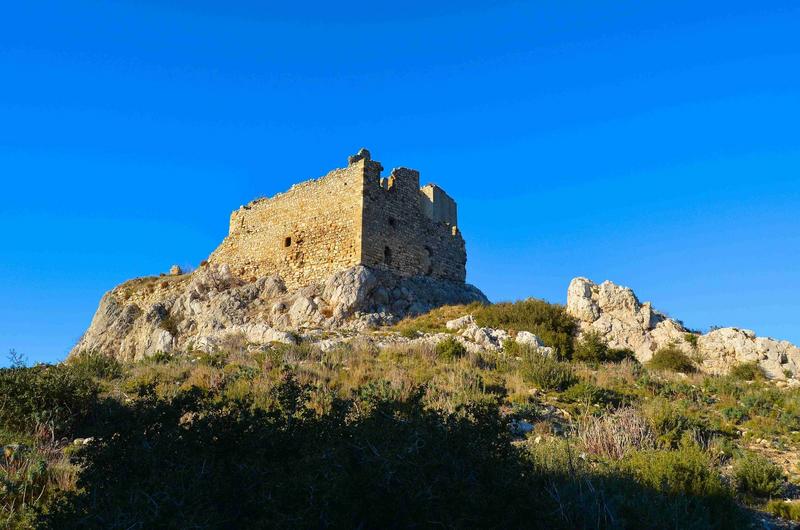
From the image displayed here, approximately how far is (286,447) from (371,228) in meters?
15.7

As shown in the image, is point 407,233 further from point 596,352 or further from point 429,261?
point 596,352

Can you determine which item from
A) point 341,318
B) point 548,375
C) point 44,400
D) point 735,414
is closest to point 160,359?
point 44,400

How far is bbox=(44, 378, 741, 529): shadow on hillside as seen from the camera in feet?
13.8

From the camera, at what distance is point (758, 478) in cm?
721

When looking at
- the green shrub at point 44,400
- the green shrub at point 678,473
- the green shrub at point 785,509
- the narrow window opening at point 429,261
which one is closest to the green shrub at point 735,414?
the green shrub at point 785,509

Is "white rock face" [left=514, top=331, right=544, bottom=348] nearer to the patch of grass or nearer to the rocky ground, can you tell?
the rocky ground

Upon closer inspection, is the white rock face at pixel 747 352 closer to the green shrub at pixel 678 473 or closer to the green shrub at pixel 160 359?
the green shrub at pixel 678 473

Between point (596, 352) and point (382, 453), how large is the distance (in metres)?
13.1

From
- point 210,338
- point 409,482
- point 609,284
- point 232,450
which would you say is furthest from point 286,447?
point 609,284

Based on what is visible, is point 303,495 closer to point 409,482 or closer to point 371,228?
point 409,482

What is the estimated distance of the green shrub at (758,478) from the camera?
23.3 ft

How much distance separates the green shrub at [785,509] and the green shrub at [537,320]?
984 cm

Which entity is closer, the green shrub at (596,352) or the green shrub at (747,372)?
the green shrub at (747,372)

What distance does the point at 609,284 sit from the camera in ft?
60.0
